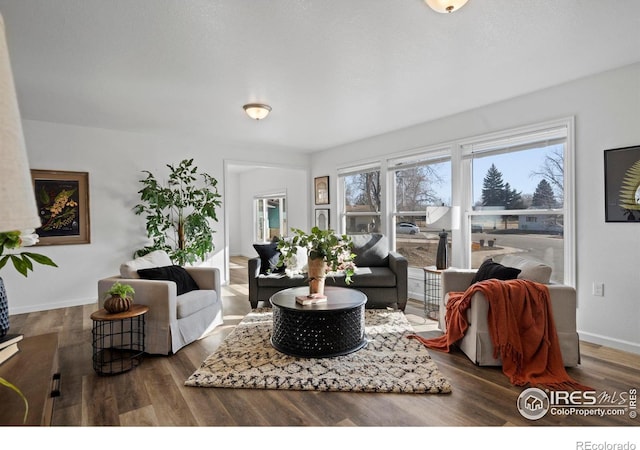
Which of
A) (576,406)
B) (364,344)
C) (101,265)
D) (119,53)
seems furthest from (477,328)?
(101,265)

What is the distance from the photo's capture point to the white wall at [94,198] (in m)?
4.48

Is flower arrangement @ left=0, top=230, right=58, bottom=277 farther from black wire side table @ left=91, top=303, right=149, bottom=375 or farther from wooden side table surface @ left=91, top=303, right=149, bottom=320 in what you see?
black wire side table @ left=91, top=303, right=149, bottom=375

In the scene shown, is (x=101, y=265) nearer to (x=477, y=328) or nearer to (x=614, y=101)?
(x=477, y=328)

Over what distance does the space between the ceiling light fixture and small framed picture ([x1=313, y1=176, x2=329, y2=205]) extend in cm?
457

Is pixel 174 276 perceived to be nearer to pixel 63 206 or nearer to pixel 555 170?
pixel 63 206

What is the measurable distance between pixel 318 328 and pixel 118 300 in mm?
1589

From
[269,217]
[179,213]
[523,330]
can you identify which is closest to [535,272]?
[523,330]

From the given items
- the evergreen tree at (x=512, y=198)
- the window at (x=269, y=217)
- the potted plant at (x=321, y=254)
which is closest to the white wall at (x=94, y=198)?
the potted plant at (x=321, y=254)

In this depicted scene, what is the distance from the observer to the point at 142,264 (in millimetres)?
3473

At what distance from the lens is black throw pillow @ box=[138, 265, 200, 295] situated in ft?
10.9

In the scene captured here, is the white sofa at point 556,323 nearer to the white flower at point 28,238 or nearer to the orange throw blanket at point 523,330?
the orange throw blanket at point 523,330

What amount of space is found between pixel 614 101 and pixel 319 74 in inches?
105

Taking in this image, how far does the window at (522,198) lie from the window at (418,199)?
0.44 meters

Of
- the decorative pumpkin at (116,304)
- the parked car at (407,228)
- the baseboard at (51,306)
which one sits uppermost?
the parked car at (407,228)
